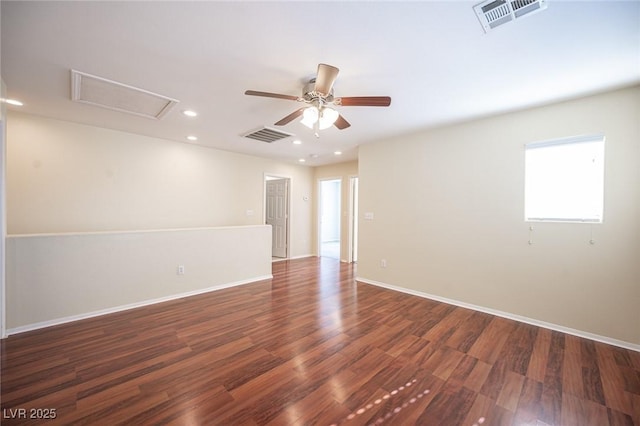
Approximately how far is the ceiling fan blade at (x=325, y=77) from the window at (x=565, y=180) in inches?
104

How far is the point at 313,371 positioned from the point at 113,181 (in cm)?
410

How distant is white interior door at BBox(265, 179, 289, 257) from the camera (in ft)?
21.4

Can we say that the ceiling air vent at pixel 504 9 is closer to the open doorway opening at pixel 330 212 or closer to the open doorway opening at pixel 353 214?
the open doorway opening at pixel 353 214

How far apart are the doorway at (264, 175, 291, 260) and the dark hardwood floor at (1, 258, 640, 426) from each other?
341 cm

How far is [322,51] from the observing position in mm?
1848

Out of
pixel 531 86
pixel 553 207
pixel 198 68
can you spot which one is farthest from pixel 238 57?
Answer: pixel 553 207

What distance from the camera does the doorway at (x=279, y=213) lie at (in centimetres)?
649

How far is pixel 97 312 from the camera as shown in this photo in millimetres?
3041

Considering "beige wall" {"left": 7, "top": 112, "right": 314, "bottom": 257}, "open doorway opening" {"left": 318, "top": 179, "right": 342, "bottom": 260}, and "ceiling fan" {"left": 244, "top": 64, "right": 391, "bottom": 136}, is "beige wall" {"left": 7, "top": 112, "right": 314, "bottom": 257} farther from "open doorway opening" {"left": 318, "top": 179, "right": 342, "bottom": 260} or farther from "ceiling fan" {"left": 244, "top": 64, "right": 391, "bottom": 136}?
"open doorway opening" {"left": 318, "top": 179, "right": 342, "bottom": 260}

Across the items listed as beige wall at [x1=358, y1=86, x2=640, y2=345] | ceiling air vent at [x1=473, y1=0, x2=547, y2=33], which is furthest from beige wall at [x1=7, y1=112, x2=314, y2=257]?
ceiling air vent at [x1=473, y1=0, x2=547, y2=33]

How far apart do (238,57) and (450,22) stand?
156cm

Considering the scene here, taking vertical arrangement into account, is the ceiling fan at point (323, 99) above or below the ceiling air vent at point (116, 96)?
below

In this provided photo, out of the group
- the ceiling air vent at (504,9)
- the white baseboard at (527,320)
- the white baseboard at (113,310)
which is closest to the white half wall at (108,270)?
the white baseboard at (113,310)

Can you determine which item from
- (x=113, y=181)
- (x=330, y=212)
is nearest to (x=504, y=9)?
(x=113, y=181)
